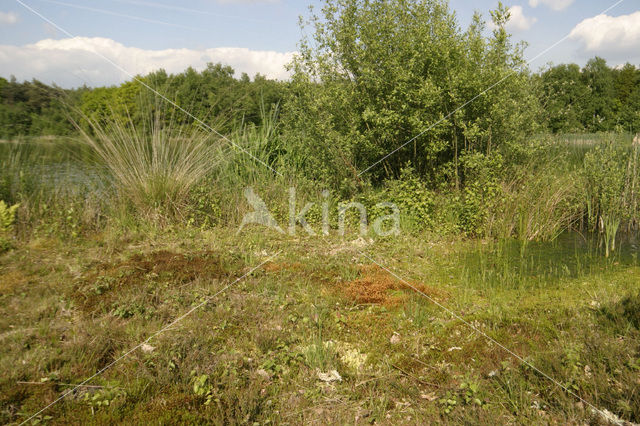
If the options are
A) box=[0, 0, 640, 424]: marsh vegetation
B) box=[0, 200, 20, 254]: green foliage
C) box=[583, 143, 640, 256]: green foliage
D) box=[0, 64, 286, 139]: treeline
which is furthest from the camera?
box=[583, 143, 640, 256]: green foliage

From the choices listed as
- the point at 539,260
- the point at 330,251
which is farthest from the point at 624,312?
the point at 330,251

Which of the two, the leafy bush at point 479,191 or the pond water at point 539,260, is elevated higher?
the leafy bush at point 479,191

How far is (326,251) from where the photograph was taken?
247 inches

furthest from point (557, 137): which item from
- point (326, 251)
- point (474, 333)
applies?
point (474, 333)

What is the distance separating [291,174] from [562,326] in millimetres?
5421

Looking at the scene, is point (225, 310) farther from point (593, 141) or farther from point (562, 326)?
point (593, 141)
